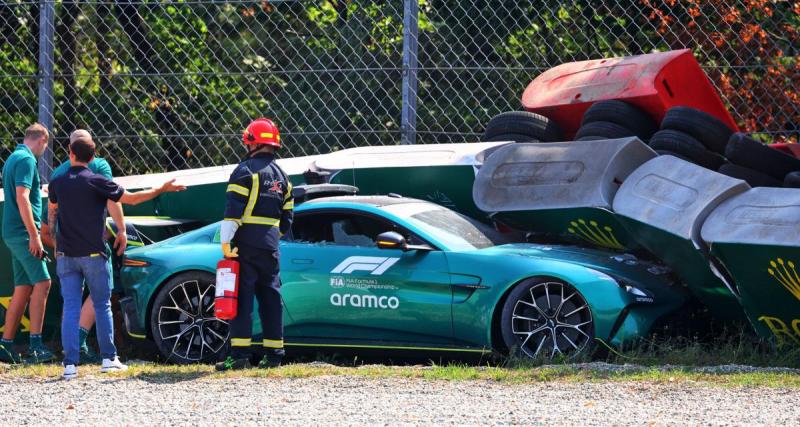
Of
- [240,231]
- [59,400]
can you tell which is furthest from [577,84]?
[59,400]

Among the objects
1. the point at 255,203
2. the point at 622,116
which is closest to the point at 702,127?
the point at 622,116

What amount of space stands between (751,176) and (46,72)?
22.6 feet

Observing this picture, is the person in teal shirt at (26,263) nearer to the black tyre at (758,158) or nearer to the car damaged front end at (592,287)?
the car damaged front end at (592,287)

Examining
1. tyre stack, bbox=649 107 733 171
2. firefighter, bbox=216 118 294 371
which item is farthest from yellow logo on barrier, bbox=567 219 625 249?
firefighter, bbox=216 118 294 371

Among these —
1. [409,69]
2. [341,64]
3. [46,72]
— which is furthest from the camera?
[341,64]

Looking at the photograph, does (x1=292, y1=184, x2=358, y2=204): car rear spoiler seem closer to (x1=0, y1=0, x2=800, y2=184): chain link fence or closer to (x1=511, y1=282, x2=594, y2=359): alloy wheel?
(x1=0, y1=0, x2=800, y2=184): chain link fence

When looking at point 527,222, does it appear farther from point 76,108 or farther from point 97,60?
point 97,60

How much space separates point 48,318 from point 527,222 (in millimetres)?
4230

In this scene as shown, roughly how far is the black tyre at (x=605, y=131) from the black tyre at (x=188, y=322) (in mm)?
3722

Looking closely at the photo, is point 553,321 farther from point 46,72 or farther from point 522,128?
point 46,72

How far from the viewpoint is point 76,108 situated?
15094 mm

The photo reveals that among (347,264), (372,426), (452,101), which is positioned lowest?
(372,426)

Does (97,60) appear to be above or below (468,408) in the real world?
above

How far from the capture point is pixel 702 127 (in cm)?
1162
